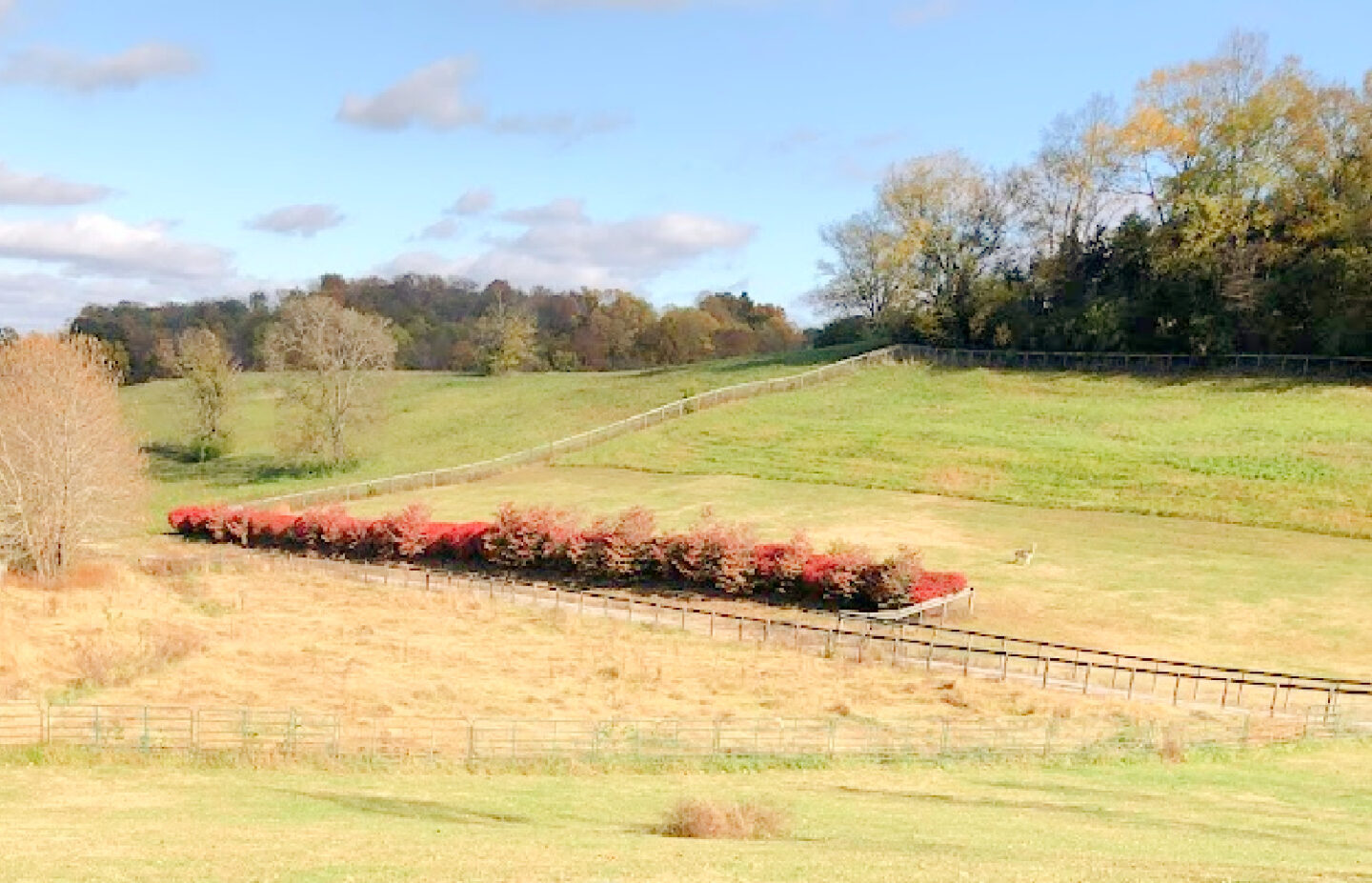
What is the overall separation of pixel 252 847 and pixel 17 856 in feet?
10.4

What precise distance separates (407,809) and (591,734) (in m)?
8.41

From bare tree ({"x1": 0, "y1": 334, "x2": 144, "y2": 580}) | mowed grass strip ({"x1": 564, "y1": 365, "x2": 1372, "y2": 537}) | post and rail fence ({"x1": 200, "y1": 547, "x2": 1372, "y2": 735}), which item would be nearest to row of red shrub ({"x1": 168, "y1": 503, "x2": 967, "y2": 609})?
post and rail fence ({"x1": 200, "y1": 547, "x2": 1372, "y2": 735})

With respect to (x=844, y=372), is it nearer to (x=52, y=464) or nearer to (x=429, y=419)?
(x=429, y=419)

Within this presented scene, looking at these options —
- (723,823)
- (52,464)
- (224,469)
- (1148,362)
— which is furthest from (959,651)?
(224,469)

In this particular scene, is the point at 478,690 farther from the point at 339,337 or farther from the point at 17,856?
the point at 339,337

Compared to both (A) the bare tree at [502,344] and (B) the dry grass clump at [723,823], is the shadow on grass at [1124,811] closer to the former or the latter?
(B) the dry grass clump at [723,823]

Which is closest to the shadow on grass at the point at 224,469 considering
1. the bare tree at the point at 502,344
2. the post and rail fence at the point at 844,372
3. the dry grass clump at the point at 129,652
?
the post and rail fence at the point at 844,372

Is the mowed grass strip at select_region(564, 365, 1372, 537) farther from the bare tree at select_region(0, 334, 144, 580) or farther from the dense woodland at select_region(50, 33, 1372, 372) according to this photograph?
the bare tree at select_region(0, 334, 144, 580)

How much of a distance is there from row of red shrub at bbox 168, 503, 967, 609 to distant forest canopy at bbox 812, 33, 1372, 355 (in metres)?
50.0

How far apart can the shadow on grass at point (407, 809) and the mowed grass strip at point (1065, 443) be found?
153ft

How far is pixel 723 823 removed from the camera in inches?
826

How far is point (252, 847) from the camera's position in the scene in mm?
18438

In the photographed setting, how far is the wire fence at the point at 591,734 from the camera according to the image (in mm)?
27969

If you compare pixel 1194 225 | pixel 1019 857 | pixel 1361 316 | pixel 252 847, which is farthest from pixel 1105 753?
pixel 1194 225
